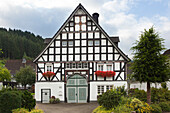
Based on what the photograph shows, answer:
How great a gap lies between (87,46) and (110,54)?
10.0 feet

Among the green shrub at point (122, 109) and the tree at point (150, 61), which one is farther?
the tree at point (150, 61)

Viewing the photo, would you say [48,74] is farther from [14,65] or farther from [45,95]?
[14,65]

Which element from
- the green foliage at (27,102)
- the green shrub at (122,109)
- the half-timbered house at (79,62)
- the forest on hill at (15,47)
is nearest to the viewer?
the green shrub at (122,109)

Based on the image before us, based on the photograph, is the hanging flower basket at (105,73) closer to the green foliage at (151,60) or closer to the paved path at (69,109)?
the paved path at (69,109)

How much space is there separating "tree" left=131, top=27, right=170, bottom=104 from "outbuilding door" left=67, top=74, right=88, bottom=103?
842cm

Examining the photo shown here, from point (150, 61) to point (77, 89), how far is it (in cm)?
1057

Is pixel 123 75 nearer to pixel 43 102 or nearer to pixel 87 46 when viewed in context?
pixel 87 46

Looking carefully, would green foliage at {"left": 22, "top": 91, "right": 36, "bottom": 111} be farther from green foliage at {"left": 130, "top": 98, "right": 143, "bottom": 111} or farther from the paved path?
green foliage at {"left": 130, "top": 98, "right": 143, "bottom": 111}

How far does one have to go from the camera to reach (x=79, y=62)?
23.3 meters

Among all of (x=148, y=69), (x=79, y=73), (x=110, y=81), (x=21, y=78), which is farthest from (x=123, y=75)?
(x=21, y=78)

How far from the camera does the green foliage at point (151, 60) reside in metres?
15.9

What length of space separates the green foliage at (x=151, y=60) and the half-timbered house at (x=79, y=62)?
646 centimetres

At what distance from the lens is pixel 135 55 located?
1703cm

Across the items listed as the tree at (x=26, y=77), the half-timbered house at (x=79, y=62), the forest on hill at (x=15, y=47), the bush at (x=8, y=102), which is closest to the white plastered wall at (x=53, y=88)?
the half-timbered house at (x=79, y=62)
